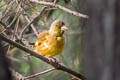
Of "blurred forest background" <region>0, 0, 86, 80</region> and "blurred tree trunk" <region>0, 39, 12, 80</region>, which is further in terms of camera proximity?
"blurred forest background" <region>0, 0, 86, 80</region>

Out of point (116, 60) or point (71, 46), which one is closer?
point (116, 60)

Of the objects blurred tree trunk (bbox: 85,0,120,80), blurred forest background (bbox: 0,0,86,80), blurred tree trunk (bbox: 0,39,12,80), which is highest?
blurred tree trunk (bbox: 85,0,120,80)

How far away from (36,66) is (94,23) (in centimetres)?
531

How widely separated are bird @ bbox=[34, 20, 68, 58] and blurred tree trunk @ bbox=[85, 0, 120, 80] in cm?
320

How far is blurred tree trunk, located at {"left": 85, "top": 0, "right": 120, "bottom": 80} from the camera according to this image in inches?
57.5

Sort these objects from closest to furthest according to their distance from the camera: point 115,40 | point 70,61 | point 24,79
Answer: point 115,40
point 24,79
point 70,61

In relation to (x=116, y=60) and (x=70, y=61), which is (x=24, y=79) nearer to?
(x=70, y=61)

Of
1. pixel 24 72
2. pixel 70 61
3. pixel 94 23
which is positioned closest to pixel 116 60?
pixel 94 23

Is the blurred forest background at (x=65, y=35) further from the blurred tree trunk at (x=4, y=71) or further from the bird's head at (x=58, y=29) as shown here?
the blurred tree trunk at (x=4, y=71)

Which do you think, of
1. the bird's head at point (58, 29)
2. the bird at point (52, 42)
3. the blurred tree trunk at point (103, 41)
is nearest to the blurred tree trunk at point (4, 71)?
the blurred tree trunk at point (103, 41)

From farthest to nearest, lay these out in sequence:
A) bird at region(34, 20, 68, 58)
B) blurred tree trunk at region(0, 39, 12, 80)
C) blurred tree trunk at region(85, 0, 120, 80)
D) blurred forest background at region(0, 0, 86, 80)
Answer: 1. blurred forest background at region(0, 0, 86, 80)
2. bird at region(34, 20, 68, 58)
3. blurred tree trunk at region(0, 39, 12, 80)
4. blurred tree trunk at region(85, 0, 120, 80)

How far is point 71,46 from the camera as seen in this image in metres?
5.90

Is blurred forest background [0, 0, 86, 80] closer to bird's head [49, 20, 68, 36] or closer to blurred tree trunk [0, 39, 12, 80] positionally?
bird's head [49, 20, 68, 36]

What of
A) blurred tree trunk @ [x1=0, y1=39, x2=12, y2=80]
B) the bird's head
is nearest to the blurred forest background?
the bird's head
